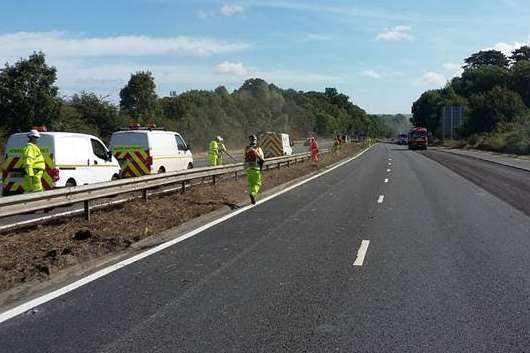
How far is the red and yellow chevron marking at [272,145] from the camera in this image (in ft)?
133

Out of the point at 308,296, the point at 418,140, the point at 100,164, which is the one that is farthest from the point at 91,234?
the point at 418,140

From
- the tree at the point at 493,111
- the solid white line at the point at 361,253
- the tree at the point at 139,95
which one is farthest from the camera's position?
the tree at the point at 493,111

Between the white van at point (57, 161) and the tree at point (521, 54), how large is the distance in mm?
158578

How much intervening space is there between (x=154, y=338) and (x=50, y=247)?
4.71m

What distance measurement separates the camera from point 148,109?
2315 inches

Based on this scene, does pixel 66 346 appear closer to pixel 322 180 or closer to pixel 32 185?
pixel 32 185

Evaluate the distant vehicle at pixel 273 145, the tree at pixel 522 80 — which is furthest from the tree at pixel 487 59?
the distant vehicle at pixel 273 145

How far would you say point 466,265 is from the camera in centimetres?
934

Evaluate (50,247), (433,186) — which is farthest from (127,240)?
(433,186)

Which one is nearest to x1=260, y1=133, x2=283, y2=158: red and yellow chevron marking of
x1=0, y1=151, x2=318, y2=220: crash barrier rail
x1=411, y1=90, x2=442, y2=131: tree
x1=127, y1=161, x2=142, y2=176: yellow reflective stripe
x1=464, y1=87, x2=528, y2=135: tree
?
x1=127, y1=161, x2=142, y2=176: yellow reflective stripe

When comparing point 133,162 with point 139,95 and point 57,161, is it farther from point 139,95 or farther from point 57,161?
point 139,95

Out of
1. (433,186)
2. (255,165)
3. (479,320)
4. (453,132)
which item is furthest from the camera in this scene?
(453,132)

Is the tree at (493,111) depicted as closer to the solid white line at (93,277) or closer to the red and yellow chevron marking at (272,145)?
the red and yellow chevron marking at (272,145)

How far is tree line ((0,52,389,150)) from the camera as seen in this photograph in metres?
38.8
